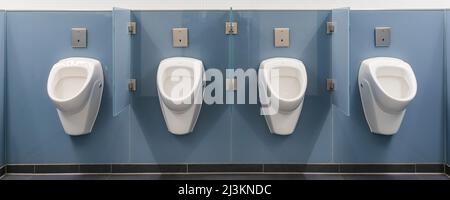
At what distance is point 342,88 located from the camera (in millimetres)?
2408

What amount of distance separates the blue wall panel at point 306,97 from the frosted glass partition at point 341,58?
81 millimetres

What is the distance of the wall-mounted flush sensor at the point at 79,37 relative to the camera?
2.63 meters

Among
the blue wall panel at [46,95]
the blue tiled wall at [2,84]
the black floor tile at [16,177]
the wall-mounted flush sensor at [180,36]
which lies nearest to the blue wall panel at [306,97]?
the wall-mounted flush sensor at [180,36]

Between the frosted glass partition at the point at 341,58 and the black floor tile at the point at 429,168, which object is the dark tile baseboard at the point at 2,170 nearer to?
the frosted glass partition at the point at 341,58

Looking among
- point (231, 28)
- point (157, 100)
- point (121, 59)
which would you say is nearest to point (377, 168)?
point (231, 28)

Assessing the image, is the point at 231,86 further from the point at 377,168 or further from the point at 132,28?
the point at 377,168

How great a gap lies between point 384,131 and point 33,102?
7.82 ft

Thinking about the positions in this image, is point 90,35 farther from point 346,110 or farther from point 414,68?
point 414,68

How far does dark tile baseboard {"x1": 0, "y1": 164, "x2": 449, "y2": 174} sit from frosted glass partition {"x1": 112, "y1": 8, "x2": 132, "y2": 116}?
1.58 ft

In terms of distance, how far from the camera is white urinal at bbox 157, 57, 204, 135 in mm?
2410

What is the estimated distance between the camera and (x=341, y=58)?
2426mm
